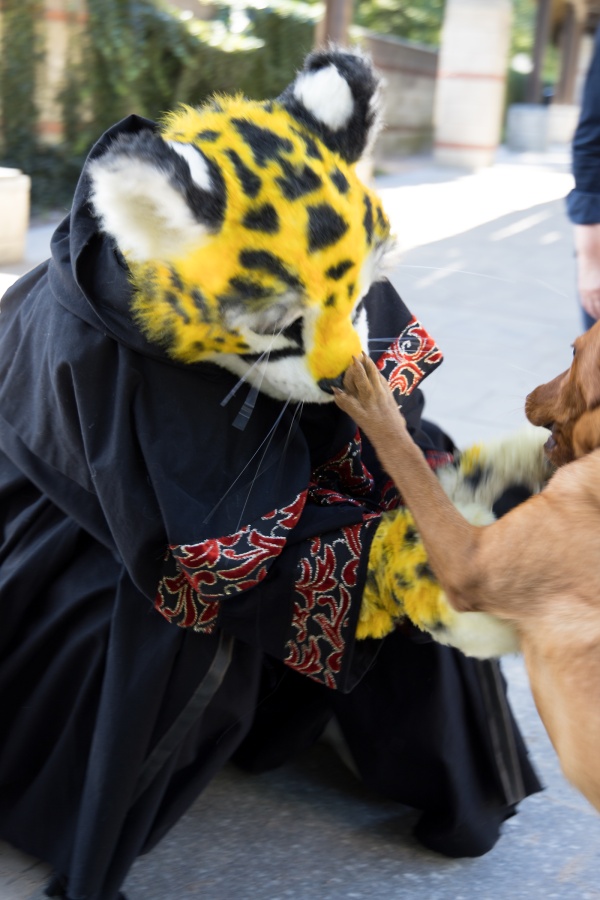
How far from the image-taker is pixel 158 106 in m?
12.8

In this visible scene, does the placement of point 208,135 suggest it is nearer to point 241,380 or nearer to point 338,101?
point 338,101

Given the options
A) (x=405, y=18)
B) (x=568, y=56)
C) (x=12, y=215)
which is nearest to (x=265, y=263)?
(x=12, y=215)

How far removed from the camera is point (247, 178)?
1791mm

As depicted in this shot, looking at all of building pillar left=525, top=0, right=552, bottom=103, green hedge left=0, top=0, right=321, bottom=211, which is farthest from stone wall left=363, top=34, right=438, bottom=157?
green hedge left=0, top=0, right=321, bottom=211

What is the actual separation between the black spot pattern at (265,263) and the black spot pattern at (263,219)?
0.04m

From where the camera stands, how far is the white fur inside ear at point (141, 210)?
1696mm

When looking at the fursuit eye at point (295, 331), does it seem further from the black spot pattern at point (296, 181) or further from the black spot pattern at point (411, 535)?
the black spot pattern at point (411, 535)

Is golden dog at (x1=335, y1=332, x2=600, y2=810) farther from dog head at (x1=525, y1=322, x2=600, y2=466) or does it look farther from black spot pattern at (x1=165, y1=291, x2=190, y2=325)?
black spot pattern at (x1=165, y1=291, x2=190, y2=325)

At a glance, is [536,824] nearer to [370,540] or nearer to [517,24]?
[370,540]

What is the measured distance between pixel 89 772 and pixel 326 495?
0.71 meters

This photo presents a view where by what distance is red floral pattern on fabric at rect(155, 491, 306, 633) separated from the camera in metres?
1.89

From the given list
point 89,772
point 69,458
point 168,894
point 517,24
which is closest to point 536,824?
point 168,894

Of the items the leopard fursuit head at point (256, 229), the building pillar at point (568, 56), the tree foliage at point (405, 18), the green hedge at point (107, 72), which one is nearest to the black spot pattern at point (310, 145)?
the leopard fursuit head at point (256, 229)

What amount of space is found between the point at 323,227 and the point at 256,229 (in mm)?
122
